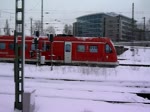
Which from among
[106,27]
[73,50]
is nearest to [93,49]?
[73,50]

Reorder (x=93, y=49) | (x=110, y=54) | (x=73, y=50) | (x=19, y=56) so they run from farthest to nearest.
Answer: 1. (x=73, y=50)
2. (x=93, y=49)
3. (x=110, y=54)
4. (x=19, y=56)

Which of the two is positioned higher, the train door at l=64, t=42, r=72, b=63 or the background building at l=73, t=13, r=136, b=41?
the background building at l=73, t=13, r=136, b=41

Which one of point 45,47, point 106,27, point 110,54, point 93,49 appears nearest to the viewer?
point 110,54

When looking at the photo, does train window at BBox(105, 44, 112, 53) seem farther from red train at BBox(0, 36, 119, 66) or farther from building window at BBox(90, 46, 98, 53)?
building window at BBox(90, 46, 98, 53)

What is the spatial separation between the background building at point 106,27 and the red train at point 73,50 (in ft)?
161

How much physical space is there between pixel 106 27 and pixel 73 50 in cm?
6232

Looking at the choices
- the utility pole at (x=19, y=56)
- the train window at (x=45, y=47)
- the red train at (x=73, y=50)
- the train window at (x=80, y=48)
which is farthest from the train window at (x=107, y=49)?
the utility pole at (x=19, y=56)

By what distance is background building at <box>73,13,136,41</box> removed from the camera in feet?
284

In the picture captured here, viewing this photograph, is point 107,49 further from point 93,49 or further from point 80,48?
point 80,48

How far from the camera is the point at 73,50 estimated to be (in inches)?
1236

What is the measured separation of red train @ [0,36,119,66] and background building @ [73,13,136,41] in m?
49.0

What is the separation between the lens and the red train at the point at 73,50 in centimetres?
3083

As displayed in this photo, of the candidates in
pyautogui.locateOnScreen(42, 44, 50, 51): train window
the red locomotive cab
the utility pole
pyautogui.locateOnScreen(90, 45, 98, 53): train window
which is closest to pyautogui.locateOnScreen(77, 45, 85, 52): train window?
pyautogui.locateOnScreen(90, 45, 98, 53): train window

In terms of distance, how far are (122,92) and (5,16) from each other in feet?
140
